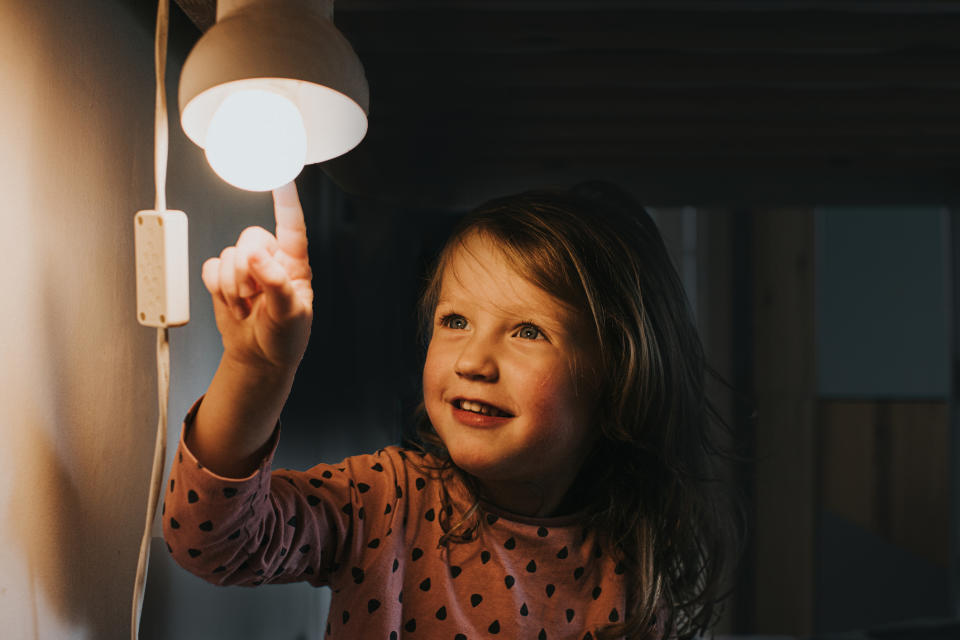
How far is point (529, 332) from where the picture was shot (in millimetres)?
794

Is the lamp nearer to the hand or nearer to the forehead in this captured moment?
the hand

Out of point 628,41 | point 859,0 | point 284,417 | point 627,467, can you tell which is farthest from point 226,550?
point 859,0

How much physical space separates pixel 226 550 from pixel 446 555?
12.4 inches

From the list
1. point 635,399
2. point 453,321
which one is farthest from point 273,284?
point 635,399

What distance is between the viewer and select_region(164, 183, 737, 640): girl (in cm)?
75

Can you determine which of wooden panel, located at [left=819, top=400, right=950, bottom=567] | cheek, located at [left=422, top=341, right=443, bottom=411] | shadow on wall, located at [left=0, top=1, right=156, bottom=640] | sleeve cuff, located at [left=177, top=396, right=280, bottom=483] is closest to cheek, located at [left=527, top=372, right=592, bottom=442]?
cheek, located at [left=422, top=341, right=443, bottom=411]

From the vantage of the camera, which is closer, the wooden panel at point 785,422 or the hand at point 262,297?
the hand at point 262,297

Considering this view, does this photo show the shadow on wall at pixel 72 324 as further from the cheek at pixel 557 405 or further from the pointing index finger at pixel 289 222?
the cheek at pixel 557 405

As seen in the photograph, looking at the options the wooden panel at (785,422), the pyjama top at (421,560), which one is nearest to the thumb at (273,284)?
the pyjama top at (421,560)

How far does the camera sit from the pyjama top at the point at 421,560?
70 centimetres

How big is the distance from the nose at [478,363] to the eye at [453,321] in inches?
2.4

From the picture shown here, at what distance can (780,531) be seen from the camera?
313cm

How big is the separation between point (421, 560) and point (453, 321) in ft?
0.93

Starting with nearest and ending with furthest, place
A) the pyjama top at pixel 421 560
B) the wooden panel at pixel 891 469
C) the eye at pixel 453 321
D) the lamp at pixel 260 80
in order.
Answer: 1. the lamp at pixel 260 80
2. the pyjama top at pixel 421 560
3. the eye at pixel 453 321
4. the wooden panel at pixel 891 469
